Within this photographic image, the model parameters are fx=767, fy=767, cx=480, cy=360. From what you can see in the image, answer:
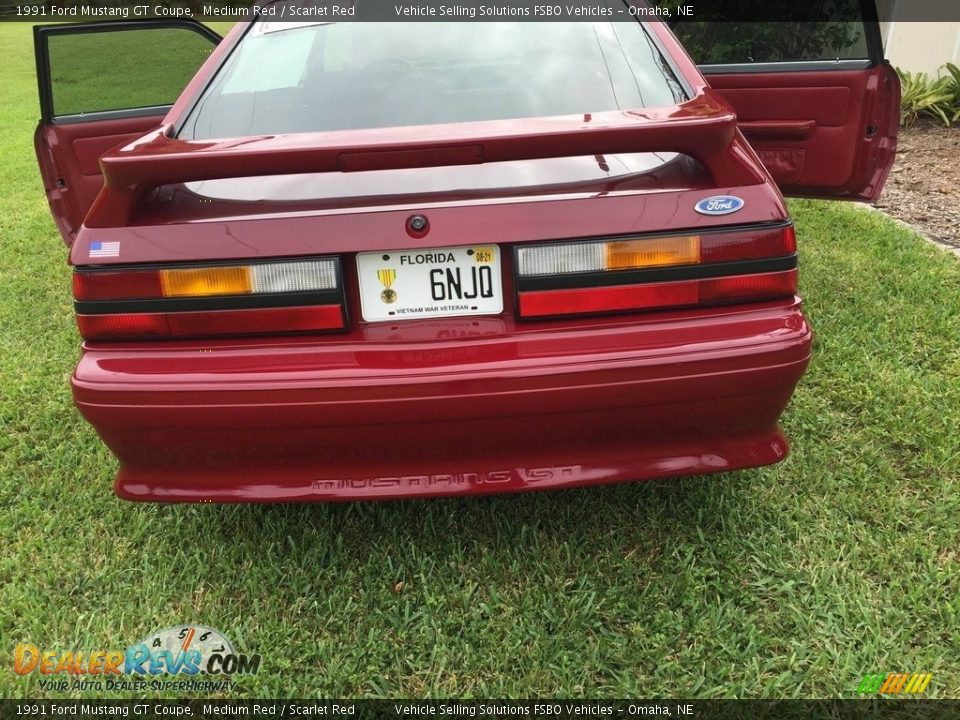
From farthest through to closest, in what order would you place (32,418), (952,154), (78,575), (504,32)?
(952,154)
(32,418)
(504,32)
(78,575)

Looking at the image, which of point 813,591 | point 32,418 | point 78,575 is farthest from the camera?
point 32,418

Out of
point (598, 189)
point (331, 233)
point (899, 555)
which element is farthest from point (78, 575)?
point (899, 555)

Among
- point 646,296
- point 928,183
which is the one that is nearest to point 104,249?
point 646,296

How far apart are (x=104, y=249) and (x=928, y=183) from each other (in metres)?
5.80

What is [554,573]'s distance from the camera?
7.21 feet

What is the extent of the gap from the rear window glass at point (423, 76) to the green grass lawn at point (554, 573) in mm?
1205

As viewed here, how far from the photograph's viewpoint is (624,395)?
1.81 metres

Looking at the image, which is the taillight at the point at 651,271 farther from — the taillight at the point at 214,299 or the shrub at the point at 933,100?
the shrub at the point at 933,100

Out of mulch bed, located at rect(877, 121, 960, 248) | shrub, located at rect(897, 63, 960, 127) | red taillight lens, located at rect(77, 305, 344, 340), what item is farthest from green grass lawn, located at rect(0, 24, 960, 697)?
shrub, located at rect(897, 63, 960, 127)

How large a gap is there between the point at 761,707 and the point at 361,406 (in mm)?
1175

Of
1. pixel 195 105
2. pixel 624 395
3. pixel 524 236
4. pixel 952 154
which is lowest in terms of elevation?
pixel 952 154

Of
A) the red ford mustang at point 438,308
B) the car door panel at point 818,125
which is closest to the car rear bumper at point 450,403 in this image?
the red ford mustang at point 438,308

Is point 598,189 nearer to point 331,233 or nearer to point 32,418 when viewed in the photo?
point 331,233

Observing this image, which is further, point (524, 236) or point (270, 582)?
point (270, 582)
